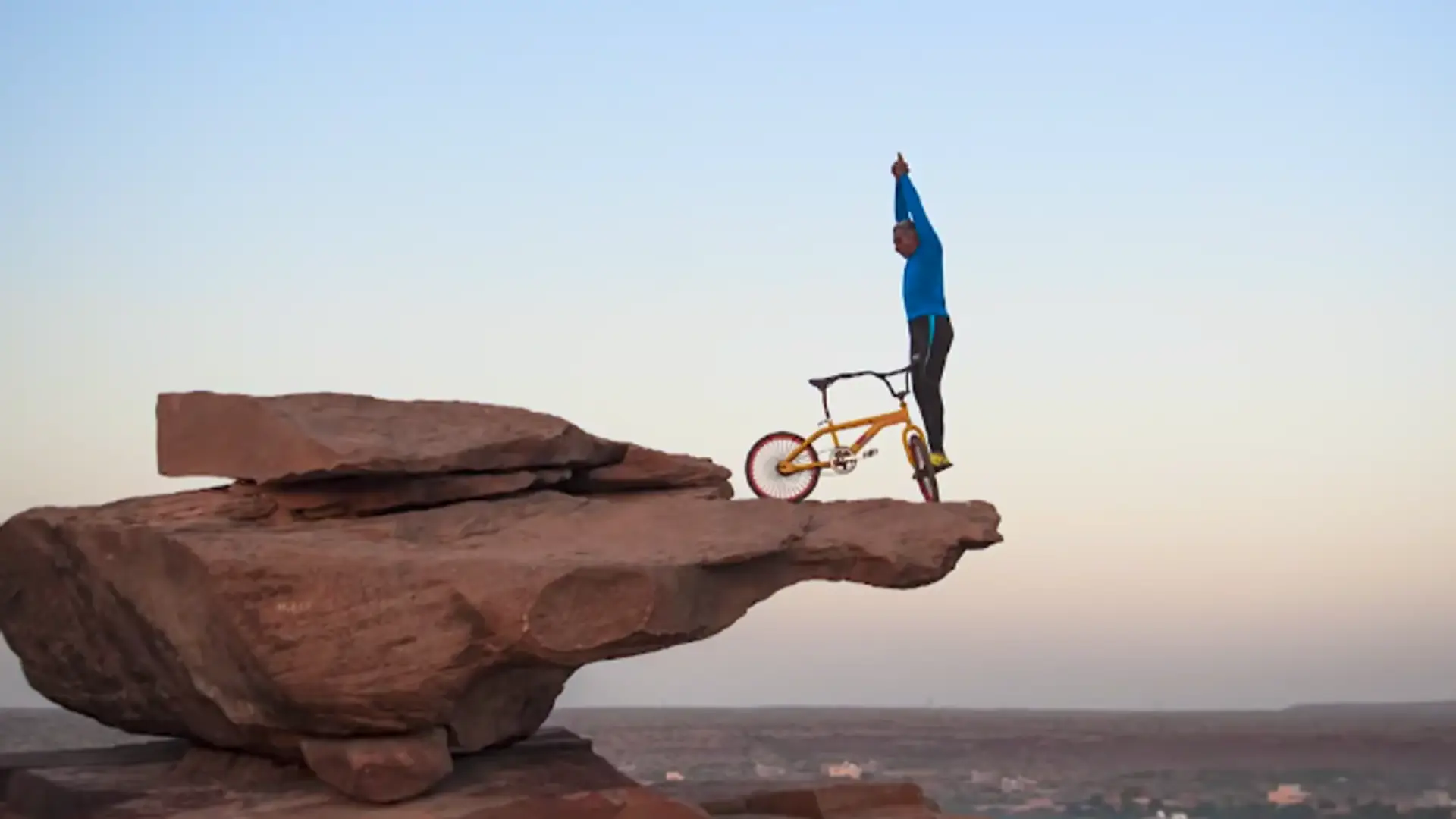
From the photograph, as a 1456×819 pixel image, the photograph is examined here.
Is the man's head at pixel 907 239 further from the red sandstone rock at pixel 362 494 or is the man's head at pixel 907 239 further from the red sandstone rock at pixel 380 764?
the red sandstone rock at pixel 380 764

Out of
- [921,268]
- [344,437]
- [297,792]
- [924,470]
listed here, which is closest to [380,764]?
[297,792]

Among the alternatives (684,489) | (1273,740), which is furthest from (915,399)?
(1273,740)

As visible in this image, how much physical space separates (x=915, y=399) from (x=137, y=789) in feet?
23.4

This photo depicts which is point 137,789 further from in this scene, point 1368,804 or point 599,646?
point 1368,804

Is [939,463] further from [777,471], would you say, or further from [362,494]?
[362,494]

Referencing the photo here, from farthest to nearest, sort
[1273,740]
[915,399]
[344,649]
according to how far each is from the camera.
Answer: [1273,740]
[915,399]
[344,649]

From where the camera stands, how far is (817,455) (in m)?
13.2

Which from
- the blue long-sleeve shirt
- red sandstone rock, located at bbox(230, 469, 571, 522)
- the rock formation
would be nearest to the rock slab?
the rock formation

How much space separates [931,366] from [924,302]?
0.59 metres

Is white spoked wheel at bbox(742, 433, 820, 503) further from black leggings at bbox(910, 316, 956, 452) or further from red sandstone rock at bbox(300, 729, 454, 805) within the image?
red sandstone rock at bbox(300, 729, 454, 805)

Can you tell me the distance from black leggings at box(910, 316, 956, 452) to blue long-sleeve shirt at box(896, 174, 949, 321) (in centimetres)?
10

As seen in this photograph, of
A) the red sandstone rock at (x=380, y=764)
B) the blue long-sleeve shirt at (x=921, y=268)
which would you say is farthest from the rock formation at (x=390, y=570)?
the blue long-sleeve shirt at (x=921, y=268)

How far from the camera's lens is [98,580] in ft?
38.7

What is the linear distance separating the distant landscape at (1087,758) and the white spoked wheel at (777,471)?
9.15m
